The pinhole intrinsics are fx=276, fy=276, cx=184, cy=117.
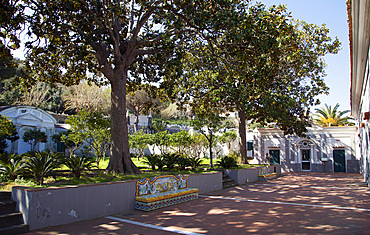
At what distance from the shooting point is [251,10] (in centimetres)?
1146

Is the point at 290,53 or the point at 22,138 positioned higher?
the point at 290,53

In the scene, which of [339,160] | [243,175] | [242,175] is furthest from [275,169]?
[339,160]

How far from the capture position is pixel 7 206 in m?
6.11

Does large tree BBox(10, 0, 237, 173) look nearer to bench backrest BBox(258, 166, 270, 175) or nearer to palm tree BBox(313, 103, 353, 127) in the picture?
bench backrest BBox(258, 166, 270, 175)

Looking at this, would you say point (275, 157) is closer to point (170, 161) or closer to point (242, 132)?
point (242, 132)

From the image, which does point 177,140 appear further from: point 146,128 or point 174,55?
point 146,128

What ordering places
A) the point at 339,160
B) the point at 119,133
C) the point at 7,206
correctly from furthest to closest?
the point at 339,160, the point at 119,133, the point at 7,206

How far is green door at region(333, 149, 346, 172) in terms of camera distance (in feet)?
79.9

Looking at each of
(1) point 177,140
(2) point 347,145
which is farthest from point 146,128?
(2) point 347,145

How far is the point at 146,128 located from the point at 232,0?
123 ft

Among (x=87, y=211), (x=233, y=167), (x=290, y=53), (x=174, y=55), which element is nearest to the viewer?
(x=87, y=211)

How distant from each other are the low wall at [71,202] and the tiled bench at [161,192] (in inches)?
11.2

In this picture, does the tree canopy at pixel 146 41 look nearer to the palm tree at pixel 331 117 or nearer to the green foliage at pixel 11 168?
the green foliage at pixel 11 168

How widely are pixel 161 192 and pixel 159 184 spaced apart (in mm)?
279
